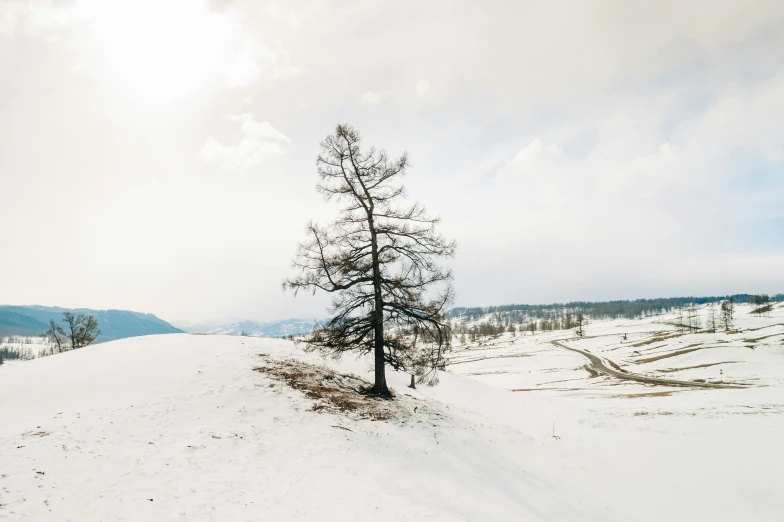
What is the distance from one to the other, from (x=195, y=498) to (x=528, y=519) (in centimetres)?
959

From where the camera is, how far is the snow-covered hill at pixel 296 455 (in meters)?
8.95

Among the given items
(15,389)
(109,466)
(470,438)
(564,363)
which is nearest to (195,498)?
(109,466)

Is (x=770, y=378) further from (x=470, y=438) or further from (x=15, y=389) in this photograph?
(x=15, y=389)

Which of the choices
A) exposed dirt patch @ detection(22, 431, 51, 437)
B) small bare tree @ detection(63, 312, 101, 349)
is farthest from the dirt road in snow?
small bare tree @ detection(63, 312, 101, 349)

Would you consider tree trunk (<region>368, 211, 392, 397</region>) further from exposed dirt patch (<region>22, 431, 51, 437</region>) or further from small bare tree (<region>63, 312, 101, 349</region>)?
small bare tree (<region>63, 312, 101, 349</region>)

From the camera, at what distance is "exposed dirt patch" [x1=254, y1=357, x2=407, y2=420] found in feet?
50.4

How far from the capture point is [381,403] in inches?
668

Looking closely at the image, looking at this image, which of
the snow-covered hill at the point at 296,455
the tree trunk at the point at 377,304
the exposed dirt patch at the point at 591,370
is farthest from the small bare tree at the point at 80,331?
the exposed dirt patch at the point at 591,370

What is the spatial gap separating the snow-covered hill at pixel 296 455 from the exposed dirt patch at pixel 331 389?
0.41 feet

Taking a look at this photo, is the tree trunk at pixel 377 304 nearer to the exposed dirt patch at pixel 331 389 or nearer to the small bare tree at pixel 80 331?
the exposed dirt patch at pixel 331 389

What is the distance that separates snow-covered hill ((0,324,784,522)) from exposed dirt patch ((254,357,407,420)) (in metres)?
0.13

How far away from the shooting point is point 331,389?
17.9m

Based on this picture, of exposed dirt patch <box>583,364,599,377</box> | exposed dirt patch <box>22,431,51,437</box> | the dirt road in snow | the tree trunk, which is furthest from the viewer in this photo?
exposed dirt patch <box>583,364,599,377</box>

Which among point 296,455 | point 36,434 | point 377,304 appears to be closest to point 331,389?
point 377,304
